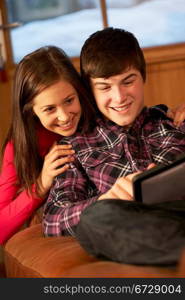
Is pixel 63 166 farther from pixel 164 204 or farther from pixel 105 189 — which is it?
pixel 164 204

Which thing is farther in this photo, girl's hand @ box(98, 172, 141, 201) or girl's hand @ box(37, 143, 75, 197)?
girl's hand @ box(37, 143, 75, 197)

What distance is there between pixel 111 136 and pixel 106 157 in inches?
2.7

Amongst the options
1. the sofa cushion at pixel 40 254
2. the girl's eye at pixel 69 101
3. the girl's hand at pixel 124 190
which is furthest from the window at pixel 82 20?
the girl's hand at pixel 124 190

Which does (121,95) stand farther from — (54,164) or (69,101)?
(54,164)

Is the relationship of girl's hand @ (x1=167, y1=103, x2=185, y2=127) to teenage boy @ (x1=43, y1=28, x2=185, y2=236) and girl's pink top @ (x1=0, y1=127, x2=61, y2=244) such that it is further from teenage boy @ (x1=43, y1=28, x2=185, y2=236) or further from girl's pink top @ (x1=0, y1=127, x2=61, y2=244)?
girl's pink top @ (x1=0, y1=127, x2=61, y2=244)

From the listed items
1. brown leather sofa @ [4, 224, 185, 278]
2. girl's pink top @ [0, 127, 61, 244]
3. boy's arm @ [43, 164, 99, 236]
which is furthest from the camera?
girl's pink top @ [0, 127, 61, 244]

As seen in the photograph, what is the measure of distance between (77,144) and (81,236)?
18.3 inches

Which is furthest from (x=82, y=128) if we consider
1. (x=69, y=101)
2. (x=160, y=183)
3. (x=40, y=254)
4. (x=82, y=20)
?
(x=82, y=20)

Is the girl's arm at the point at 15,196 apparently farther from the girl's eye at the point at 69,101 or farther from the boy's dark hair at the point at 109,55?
the boy's dark hair at the point at 109,55

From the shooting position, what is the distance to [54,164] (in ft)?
5.24

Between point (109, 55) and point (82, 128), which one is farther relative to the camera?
point (82, 128)

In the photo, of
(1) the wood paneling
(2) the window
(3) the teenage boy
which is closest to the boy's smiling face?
(3) the teenage boy

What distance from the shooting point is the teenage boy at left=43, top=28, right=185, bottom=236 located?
1.52 meters

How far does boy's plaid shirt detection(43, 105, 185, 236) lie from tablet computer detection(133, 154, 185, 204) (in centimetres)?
29
